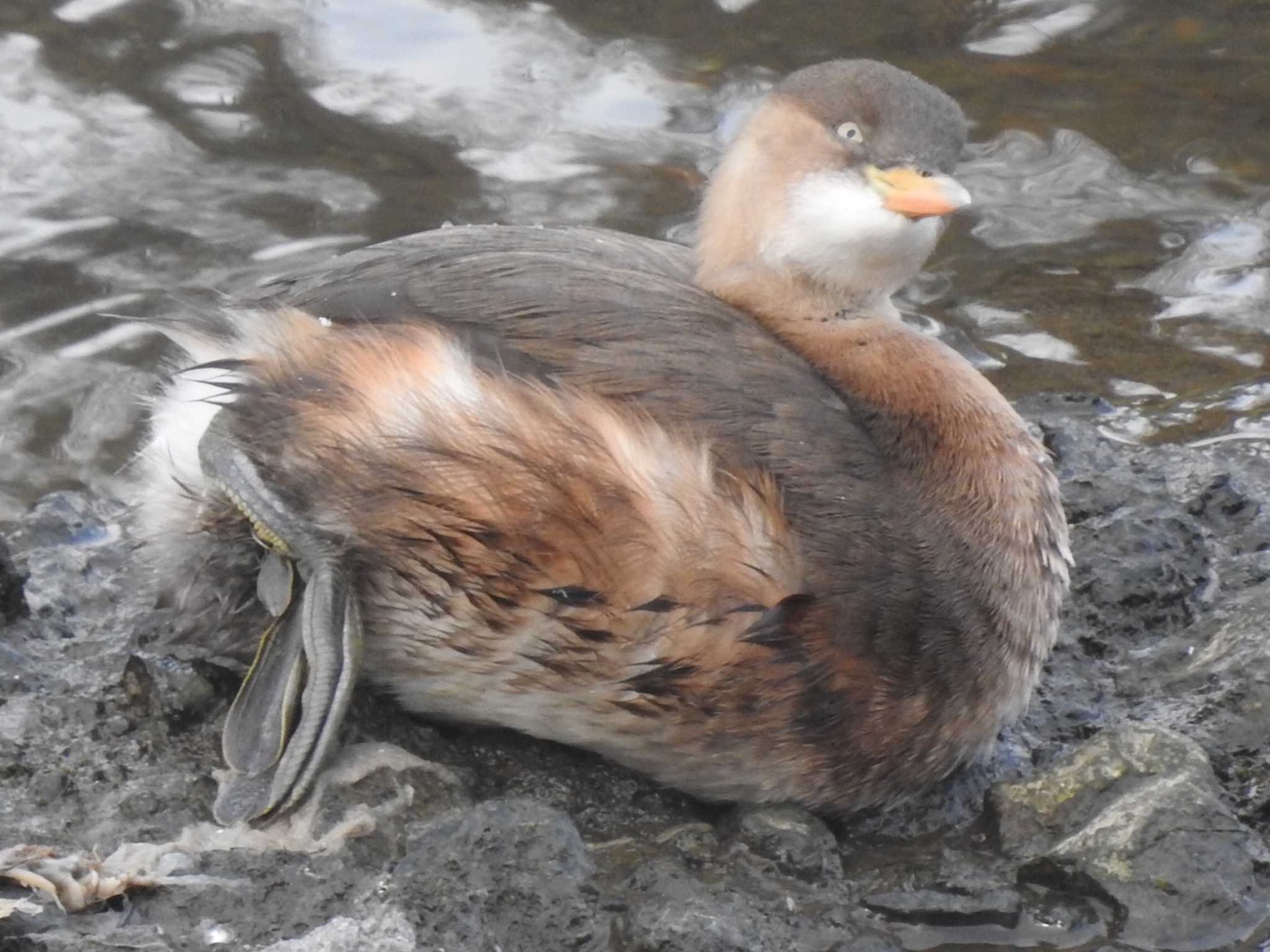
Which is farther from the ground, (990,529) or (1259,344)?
(990,529)

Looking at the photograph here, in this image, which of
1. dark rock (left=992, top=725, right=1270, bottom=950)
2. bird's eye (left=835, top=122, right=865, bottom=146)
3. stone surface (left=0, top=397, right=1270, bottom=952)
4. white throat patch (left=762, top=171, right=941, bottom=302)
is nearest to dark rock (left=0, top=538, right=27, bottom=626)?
stone surface (left=0, top=397, right=1270, bottom=952)

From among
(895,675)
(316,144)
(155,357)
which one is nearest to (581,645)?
(895,675)

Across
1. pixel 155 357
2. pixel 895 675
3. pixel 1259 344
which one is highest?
pixel 895 675

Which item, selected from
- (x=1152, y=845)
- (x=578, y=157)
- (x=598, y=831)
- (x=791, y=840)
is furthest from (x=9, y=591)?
(x=578, y=157)

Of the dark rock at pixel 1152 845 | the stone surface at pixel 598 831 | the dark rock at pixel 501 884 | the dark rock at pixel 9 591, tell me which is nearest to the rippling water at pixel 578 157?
the dark rock at pixel 9 591

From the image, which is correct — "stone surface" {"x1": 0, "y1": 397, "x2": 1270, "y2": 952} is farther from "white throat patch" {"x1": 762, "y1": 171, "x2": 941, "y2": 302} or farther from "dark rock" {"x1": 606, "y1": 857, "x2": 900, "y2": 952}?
"white throat patch" {"x1": 762, "y1": 171, "x2": 941, "y2": 302}

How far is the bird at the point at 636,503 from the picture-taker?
368cm

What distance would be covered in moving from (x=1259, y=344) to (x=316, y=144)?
3558 millimetres

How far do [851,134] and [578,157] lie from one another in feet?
10.4

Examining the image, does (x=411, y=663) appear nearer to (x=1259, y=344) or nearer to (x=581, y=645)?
(x=581, y=645)

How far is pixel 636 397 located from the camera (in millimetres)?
3709

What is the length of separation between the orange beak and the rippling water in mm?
1922

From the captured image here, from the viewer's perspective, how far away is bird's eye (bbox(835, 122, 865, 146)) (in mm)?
4223

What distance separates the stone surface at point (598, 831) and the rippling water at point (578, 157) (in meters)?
1.64
